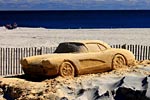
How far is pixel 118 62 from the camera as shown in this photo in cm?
1526

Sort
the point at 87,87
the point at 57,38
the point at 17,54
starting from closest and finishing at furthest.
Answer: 1. the point at 87,87
2. the point at 17,54
3. the point at 57,38

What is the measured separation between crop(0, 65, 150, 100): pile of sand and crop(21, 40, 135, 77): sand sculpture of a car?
0.36 meters

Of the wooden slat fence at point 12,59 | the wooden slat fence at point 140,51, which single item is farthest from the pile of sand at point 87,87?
the wooden slat fence at point 140,51

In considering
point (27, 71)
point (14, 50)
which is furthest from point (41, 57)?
point (14, 50)

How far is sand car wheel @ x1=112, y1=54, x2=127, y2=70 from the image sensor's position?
1514 centimetres

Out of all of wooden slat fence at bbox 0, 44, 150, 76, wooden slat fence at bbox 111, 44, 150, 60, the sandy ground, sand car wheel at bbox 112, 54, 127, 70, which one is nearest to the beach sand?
sand car wheel at bbox 112, 54, 127, 70

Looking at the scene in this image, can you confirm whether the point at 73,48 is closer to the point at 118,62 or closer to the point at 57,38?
the point at 118,62

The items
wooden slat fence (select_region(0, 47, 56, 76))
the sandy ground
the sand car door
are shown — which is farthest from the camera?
the sandy ground

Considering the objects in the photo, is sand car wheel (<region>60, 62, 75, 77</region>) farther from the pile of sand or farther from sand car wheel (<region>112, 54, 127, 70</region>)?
sand car wheel (<region>112, 54, 127, 70</region>)

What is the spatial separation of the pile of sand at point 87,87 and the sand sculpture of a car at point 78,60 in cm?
36

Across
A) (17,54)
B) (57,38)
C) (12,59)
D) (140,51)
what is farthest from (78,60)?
(57,38)

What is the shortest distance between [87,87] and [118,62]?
11.5 ft

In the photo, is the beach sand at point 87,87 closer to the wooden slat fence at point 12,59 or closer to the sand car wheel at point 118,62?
the sand car wheel at point 118,62

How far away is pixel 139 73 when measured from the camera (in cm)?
1357
